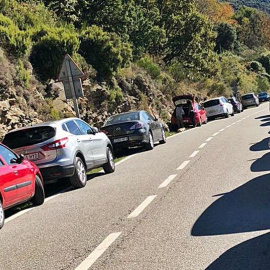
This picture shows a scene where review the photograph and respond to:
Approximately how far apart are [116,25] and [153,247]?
27.6m

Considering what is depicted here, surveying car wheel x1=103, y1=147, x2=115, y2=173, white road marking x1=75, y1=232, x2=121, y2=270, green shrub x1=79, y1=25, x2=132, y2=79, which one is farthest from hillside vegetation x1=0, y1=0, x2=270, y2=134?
white road marking x1=75, y1=232, x2=121, y2=270

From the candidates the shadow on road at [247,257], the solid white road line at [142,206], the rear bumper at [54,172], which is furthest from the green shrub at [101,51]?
the shadow on road at [247,257]

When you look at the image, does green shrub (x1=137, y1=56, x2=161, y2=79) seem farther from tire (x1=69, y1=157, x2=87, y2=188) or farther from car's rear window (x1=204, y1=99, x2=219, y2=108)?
tire (x1=69, y1=157, x2=87, y2=188)

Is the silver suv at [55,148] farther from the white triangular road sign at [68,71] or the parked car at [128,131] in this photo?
the parked car at [128,131]

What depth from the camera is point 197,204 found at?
824cm

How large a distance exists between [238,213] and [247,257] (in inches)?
78.8

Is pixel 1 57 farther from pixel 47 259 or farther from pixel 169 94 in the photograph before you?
pixel 169 94

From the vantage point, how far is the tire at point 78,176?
1137 cm

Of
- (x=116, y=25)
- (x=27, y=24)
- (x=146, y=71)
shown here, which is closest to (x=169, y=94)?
(x=146, y=71)

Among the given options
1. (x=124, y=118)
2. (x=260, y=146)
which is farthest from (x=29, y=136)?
(x=124, y=118)

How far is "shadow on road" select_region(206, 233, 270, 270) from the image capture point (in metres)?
5.11

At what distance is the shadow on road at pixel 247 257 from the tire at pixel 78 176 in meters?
5.95

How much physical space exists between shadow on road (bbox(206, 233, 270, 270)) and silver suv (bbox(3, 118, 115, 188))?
5.68m

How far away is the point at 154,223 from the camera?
728 cm
